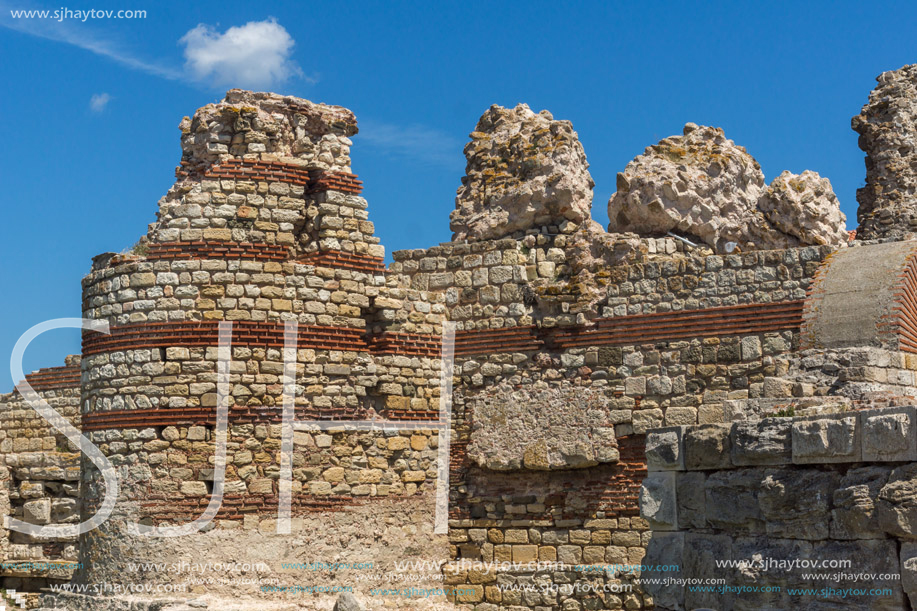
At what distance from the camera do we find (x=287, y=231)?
1119 centimetres

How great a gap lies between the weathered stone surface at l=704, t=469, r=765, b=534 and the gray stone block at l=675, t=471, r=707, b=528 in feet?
0.17

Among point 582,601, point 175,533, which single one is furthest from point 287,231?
point 582,601

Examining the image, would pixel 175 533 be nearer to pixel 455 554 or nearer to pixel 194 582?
pixel 194 582

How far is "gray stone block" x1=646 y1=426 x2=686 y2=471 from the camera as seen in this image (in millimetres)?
6863

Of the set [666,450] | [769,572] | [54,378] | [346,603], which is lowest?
[346,603]

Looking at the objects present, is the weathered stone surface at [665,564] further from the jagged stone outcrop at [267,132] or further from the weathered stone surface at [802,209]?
the weathered stone surface at [802,209]

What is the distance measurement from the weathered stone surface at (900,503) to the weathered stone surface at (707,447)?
103 centimetres

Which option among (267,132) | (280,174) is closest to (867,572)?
(280,174)

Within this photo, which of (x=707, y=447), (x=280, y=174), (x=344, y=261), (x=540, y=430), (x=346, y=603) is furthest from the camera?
(x=540, y=430)

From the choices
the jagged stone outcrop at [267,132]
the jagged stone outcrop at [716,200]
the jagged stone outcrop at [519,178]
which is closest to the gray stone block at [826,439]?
the jagged stone outcrop at [716,200]

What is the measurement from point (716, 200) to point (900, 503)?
690 centimetres

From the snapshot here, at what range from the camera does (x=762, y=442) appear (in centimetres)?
638

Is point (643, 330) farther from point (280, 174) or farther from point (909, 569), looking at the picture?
point (909, 569)

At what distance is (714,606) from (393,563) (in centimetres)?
537
